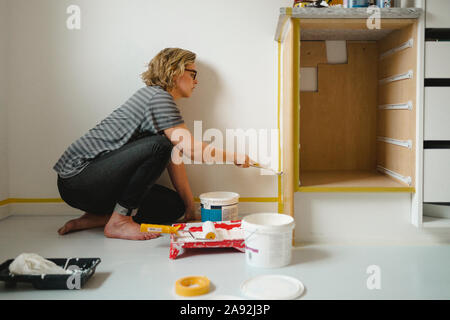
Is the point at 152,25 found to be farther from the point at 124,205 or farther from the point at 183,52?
the point at 124,205

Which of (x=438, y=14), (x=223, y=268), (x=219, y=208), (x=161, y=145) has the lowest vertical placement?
(x=223, y=268)

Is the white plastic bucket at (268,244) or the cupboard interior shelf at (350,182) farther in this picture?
the cupboard interior shelf at (350,182)

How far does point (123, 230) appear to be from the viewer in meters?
1.76

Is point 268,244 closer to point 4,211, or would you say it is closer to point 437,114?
point 437,114

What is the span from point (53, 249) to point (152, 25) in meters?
1.22

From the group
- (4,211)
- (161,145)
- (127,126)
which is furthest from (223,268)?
(4,211)

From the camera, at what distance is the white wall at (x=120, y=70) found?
2139 mm

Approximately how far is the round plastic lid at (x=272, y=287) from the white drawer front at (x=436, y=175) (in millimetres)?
697

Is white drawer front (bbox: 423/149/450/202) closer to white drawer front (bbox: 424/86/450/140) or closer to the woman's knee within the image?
white drawer front (bbox: 424/86/450/140)

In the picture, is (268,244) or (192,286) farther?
(268,244)

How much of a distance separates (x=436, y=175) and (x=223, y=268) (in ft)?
→ 2.90

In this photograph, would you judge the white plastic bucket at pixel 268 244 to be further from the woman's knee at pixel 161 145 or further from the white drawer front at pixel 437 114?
the white drawer front at pixel 437 114

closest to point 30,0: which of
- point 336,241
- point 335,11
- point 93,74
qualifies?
point 93,74

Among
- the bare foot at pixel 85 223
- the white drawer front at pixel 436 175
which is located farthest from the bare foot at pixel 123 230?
the white drawer front at pixel 436 175
